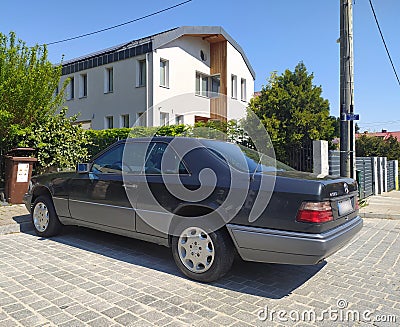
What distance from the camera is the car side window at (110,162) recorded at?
183 inches

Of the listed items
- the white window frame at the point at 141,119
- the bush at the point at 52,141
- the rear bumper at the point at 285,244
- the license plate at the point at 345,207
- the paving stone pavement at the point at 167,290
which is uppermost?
the white window frame at the point at 141,119

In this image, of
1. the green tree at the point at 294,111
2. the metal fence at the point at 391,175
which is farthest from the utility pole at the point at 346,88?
the metal fence at the point at 391,175

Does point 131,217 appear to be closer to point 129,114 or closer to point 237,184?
point 237,184

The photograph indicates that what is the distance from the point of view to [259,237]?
3.33 metres

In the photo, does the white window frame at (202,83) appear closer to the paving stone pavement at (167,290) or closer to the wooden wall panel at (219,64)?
the wooden wall panel at (219,64)

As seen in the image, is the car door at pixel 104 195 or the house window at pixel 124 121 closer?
the car door at pixel 104 195

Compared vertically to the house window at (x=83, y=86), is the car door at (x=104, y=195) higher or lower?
lower

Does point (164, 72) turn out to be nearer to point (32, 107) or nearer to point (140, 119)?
point (140, 119)

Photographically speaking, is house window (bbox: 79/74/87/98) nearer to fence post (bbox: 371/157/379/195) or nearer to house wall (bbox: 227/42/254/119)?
house wall (bbox: 227/42/254/119)

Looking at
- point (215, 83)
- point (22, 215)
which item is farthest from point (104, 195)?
point (215, 83)

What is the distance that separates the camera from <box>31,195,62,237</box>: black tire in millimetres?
5398

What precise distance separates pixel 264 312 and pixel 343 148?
597 cm

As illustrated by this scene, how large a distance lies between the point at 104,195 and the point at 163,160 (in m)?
1.07

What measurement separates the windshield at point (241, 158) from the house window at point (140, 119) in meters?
11.8
